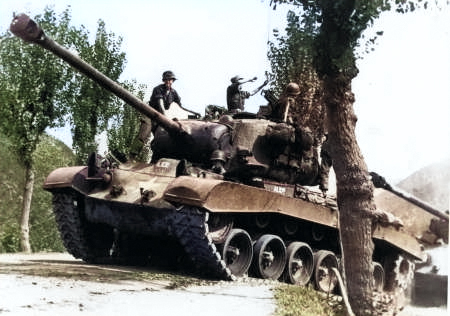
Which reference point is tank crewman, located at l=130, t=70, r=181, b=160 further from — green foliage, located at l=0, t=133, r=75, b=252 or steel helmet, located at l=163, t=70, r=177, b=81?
green foliage, located at l=0, t=133, r=75, b=252

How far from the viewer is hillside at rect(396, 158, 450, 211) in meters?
9.71

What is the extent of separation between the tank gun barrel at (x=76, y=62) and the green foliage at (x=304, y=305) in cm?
376

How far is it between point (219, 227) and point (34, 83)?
844 centimetres

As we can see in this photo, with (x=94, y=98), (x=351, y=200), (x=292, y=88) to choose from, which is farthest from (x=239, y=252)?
(x=94, y=98)

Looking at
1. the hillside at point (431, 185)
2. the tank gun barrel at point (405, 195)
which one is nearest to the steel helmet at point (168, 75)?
the tank gun barrel at point (405, 195)

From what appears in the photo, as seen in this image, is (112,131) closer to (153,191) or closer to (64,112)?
(64,112)

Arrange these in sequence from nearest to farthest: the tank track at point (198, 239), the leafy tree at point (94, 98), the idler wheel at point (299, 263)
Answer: the tank track at point (198, 239), the idler wheel at point (299, 263), the leafy tree at point (94, 98)

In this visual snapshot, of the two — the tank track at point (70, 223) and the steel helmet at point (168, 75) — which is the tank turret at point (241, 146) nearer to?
the steel helmet at point (168, 75)

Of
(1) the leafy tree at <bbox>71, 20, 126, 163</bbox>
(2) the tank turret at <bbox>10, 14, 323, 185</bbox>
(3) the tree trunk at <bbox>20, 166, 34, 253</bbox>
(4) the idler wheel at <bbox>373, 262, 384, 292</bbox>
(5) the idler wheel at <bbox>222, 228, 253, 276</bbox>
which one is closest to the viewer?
(5) the idler wheel at <bbox>222, 228, 253, 276</bbox>

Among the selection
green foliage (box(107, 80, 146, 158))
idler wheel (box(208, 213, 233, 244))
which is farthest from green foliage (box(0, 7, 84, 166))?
idler wheel (box(208, 213, 233, 244))

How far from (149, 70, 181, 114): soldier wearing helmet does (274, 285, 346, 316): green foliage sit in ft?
14.8

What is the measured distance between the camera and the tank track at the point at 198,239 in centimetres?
1080

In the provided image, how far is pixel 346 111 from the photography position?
931cm

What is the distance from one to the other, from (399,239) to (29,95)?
33.0ft
